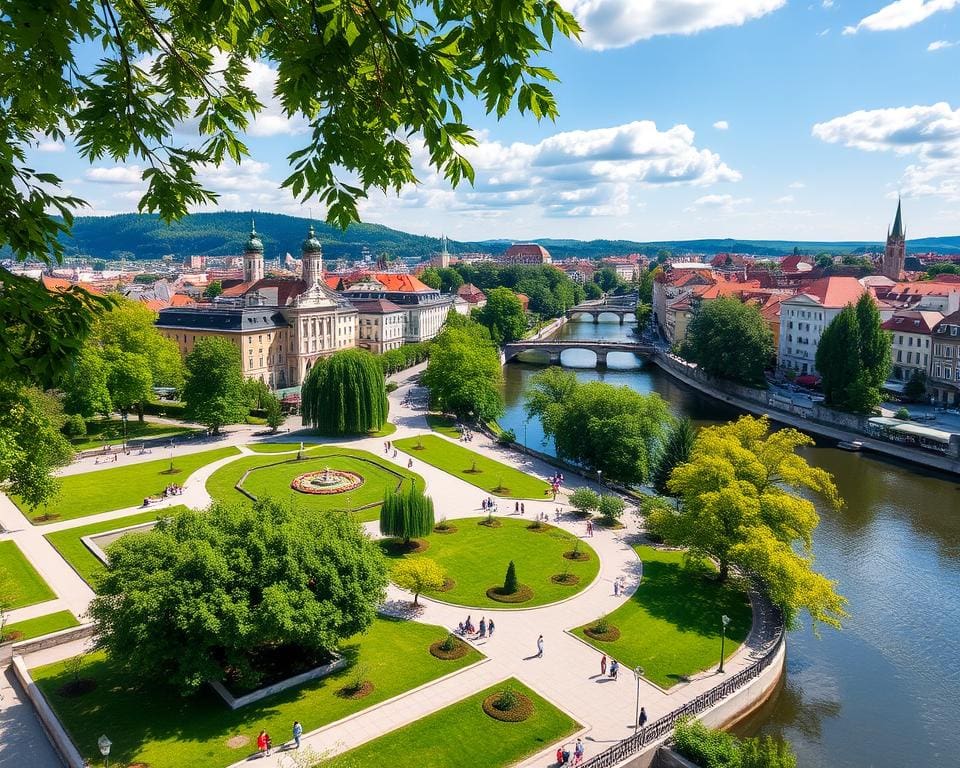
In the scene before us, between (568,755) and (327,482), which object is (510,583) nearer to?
(568,755)

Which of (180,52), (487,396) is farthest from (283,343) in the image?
(180,52)

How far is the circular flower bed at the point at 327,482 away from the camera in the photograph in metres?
43.4

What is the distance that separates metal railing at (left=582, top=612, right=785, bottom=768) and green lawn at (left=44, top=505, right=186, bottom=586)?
811 inches

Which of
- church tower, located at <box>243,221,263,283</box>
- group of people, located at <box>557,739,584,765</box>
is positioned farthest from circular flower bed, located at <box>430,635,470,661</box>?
church tower, located at <box>243,221,263,283</box>

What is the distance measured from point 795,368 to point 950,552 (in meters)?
50.1

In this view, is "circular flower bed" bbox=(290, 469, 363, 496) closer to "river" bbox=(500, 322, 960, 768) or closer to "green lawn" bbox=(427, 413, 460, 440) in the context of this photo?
"green lawn" bbox=(427, 413, 460, 440)

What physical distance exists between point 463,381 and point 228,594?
4332cm

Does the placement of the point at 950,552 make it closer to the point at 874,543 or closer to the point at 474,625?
the point at 874,543

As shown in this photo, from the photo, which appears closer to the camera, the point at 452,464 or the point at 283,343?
the point at 452,464

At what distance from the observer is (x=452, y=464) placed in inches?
1977

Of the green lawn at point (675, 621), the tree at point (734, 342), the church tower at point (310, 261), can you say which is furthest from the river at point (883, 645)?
the church tower at point (310, 261)

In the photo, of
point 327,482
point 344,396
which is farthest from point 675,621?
point 344,396

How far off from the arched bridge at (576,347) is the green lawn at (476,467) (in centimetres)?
4696

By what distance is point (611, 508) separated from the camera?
37.4m
